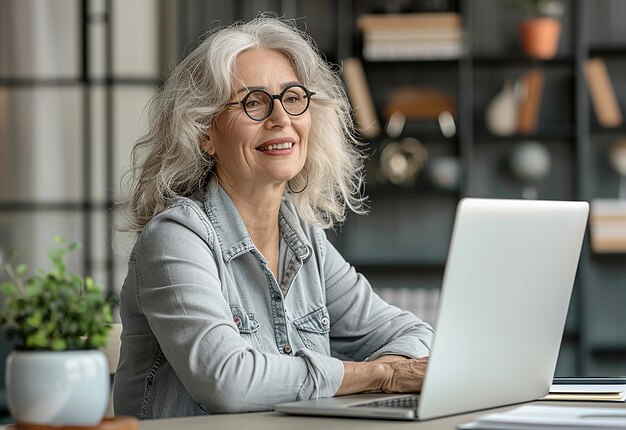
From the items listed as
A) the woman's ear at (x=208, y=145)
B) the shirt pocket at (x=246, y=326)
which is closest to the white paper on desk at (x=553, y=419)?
the shirt pocket at (x=246, y=326)

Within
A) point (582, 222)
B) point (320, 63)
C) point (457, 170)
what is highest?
point (320, 63)

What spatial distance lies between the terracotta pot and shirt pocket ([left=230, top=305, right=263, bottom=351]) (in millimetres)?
3442

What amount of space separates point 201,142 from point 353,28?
3.26 m

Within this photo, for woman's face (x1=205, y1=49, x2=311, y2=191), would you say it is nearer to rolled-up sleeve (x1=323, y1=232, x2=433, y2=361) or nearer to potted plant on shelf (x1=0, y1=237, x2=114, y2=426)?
rolled-up sleeve (x1=323, y1=232, x2=433, y2=361)

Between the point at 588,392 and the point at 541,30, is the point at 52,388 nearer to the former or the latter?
the point at 588,392

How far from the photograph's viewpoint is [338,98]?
2.34 meters

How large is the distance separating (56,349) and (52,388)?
0.04m

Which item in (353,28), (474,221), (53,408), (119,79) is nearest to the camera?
(53,408)

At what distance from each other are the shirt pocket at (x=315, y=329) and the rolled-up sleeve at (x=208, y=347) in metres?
0.26

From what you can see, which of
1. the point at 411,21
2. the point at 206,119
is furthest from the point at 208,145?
the point at 411,21

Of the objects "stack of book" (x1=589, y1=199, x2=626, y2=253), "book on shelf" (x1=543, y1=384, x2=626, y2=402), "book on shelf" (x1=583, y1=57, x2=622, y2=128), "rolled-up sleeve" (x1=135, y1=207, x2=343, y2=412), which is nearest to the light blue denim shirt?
"rolled-up sleeve" (x1=135, y1=207, x2=343, y2=412)

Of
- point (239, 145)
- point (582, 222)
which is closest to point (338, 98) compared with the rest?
point (239, 145)

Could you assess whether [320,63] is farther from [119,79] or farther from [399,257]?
[399,257]

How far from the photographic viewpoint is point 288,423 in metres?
1.51
